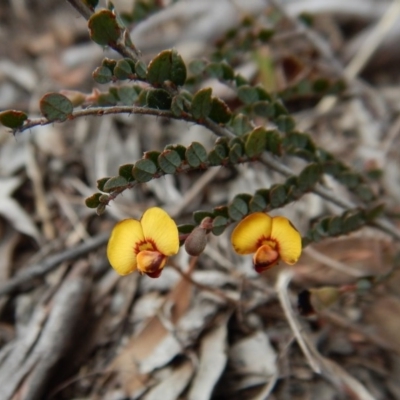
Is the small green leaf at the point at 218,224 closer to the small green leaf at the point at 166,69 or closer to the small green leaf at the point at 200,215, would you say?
the small green leaf at the point at 200,215

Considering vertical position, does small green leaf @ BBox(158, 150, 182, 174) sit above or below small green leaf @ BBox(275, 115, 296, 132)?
below

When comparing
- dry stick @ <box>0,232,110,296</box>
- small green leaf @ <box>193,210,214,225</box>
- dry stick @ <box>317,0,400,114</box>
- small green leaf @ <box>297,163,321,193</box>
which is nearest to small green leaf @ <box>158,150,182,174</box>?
small green leaf @ <box>193,210,214,225</box>

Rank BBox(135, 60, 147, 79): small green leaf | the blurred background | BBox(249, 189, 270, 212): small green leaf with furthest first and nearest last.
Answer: the blurred background → BBox(249, 189, 270, 212): small green leaf → BBox(135, 60, 147, 79): small green leaf

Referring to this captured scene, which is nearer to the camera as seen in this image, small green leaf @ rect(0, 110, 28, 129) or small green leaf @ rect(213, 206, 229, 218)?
small green leaf @ rect(0, 110, 28, 129)

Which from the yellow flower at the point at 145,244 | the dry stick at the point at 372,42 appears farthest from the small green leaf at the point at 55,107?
the dry stick at the point at 372,42

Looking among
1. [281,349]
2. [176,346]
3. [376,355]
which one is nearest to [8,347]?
[176,346]

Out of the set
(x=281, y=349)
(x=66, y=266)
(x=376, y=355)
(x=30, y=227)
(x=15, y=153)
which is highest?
(x=15, y=153)

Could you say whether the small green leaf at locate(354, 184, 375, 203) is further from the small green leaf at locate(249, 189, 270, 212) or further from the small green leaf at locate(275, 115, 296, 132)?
the small green leaf at locate(249, 189, 270, 212)

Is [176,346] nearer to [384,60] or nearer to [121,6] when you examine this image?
[384,60]
